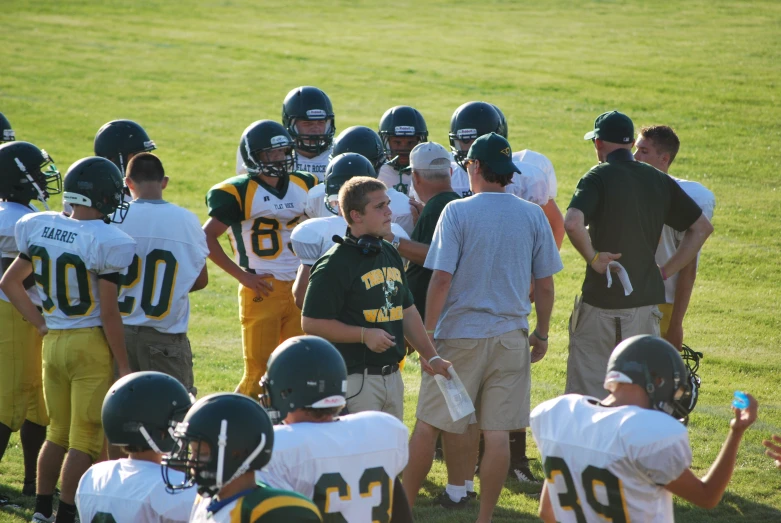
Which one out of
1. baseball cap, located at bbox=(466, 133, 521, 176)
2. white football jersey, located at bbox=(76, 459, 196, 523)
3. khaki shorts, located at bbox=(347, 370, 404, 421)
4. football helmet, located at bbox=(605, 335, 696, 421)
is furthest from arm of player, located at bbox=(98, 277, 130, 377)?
football helmet, located at bbox=(605, 335, 696, 421)

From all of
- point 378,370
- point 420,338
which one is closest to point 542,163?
point 420,338

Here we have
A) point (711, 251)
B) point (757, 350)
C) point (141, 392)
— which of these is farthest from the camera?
point (711, 251)

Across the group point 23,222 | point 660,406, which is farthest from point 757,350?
point 23,222

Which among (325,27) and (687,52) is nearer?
(687,52)

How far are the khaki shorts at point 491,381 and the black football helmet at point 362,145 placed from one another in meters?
1.79

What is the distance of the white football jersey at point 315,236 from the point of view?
4.89 m

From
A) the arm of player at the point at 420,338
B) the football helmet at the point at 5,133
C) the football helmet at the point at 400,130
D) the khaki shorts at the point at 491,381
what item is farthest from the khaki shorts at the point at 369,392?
the football helmet at the point at 5,133

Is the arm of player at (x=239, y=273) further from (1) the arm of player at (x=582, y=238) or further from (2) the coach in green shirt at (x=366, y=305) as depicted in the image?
(1) the arm of player at (x=582, y=238)

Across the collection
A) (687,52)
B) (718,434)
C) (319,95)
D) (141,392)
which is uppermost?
(687,52)

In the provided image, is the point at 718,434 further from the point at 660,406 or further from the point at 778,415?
the point at 660,406

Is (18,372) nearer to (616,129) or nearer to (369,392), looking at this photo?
(369,392)

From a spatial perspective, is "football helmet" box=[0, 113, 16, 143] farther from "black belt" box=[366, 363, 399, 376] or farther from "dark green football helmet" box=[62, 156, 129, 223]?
"black belt" box=[366, 363, 399, 376]

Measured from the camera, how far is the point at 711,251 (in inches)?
449

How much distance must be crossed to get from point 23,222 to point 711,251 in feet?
28.8
